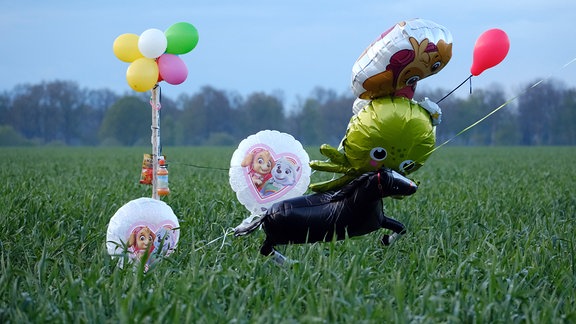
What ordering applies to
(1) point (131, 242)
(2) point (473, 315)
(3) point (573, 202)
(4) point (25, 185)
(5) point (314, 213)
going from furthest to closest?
1. (4) point (25, 185)
2. (3) point (573, 202)
3. (1) point (131, 242)
4. (5) point (314, 213)
5. (2) point (473, 315)

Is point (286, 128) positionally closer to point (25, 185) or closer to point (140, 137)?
point (140, 137)

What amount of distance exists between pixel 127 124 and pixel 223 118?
12.0 m

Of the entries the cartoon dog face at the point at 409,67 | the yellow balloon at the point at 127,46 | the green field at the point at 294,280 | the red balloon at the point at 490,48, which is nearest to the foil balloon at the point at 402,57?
the cartoon dog face at the point at 409,67

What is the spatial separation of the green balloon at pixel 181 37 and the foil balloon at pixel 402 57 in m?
1.53

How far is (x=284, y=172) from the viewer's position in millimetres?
5469

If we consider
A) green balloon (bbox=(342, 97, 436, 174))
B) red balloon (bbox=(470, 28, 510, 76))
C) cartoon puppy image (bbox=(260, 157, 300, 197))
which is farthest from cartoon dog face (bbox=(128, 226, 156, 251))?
red balloon (bbox=(470, 28, 510, 76))

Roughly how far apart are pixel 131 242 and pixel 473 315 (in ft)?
7.63

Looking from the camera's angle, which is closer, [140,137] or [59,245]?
[59,245]

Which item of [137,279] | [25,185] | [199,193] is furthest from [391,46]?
[25,185]

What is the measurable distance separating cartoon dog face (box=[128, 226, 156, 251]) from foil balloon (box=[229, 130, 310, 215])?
914 mm

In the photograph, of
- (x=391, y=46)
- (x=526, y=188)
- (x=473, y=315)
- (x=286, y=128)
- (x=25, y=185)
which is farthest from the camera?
(x=286, y=128)

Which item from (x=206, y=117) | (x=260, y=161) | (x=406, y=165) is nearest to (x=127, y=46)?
(x=260, y=161)

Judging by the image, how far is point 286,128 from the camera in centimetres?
8738

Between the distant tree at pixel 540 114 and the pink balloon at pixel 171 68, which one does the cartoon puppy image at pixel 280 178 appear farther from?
the distant tree at pixel 540 114
